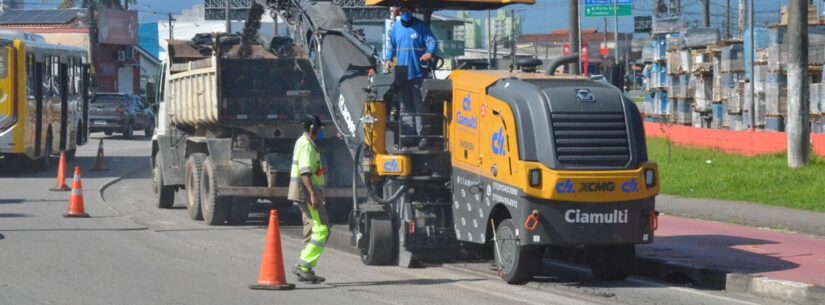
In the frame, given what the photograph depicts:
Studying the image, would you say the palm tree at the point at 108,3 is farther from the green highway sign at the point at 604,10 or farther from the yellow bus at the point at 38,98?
the yellow bus at the point at 38,98

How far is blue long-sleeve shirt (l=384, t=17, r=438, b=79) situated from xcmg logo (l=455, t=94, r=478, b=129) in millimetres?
1014

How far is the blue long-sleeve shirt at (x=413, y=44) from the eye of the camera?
48.1 feet

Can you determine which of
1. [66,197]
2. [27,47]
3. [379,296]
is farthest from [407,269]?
[27,47]

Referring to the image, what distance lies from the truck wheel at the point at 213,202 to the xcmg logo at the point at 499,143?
23.7 ft

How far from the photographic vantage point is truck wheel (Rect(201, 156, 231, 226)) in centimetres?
1922

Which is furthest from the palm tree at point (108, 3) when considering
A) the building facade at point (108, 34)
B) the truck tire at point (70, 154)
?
the truck tire at point (70, 154)

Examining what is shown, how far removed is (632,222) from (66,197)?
47.3ft

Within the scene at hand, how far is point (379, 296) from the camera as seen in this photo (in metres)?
12.2

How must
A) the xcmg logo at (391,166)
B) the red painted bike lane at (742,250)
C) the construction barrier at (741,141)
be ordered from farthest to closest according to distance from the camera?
the construction barrier at (741,141) → the xcmg logo at (391,166) → the red painted bike lane at (742,250)

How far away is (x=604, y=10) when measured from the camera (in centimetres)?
4778

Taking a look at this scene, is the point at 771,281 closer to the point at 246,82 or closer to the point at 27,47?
the point at 246,82

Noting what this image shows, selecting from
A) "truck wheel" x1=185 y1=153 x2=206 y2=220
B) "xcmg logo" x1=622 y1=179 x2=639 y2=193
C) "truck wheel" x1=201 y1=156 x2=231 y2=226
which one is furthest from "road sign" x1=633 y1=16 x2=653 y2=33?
"xcmg logo" x1=622 y1=179 x2=639 y2=193

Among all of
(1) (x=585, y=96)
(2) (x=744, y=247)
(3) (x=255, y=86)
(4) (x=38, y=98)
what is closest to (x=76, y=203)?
(3) (x=255, y=86)

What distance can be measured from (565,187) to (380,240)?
2843mm
